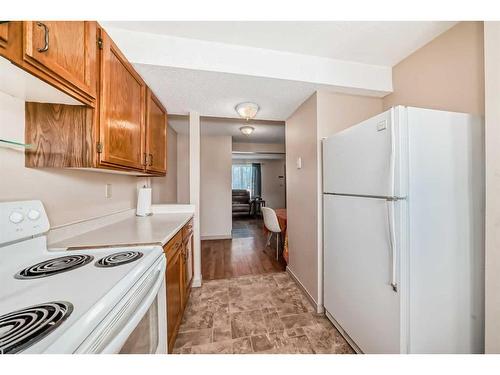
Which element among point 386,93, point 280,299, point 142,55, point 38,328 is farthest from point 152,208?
point 386,93

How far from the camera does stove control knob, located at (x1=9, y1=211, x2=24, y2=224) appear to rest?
2.79 feet

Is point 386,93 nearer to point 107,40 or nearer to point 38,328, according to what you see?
point 107,40

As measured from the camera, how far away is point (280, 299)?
206 centimetres

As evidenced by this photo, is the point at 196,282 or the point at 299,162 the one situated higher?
the point at 299,162

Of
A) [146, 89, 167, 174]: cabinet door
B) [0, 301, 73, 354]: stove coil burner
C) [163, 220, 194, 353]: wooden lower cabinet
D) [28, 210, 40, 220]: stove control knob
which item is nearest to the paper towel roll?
[146, 89, 167, 174]: cabinet door

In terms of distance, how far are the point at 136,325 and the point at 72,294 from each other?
0.22 m

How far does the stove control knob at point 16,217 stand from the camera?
850 millimetres

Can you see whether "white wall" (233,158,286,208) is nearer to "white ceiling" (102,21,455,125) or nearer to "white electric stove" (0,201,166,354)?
"white ceiling" (102,21,455,125)

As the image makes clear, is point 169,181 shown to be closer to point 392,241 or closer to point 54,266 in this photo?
point 54,266

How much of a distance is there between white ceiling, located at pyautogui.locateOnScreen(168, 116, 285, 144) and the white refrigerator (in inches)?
98.6

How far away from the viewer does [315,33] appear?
4.69 feet

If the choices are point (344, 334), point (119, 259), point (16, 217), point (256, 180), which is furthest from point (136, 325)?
point (256, 180)

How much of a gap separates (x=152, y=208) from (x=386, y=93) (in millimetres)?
2795
